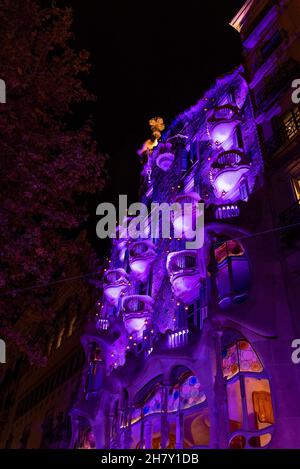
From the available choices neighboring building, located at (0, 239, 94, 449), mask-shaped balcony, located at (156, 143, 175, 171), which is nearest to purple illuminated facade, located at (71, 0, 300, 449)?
mask-shaped balcony, located at (156, 143, 175, 171)

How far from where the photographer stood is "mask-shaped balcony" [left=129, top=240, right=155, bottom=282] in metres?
24.8

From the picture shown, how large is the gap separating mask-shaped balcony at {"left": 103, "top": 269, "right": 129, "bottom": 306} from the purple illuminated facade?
77mm

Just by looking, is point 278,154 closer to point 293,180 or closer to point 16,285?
point 293,180

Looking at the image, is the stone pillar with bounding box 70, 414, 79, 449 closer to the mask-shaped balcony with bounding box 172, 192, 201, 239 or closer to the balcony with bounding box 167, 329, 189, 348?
the balcony with bounding box 167, 329, 189, 348

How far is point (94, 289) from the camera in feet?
115

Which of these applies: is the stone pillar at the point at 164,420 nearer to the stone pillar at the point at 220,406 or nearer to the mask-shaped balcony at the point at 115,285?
the stone pillar at the point at 220,406

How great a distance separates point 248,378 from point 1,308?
8.66 meters

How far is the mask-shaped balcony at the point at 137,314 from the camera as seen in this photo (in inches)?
886

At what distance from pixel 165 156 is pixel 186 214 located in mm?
9148

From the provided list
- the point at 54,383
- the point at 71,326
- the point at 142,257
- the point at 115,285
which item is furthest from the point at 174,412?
the point at 71,326

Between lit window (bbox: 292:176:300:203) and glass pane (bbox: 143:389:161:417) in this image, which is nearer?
lit window (bbox: 292:176:300:203)

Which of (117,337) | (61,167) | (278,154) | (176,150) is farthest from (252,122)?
(117,337)

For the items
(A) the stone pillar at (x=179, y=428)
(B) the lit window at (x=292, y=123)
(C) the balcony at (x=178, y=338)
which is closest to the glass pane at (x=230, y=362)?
(C) the balcony at (x=178, y=338)

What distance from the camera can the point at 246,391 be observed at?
44.2 ft
